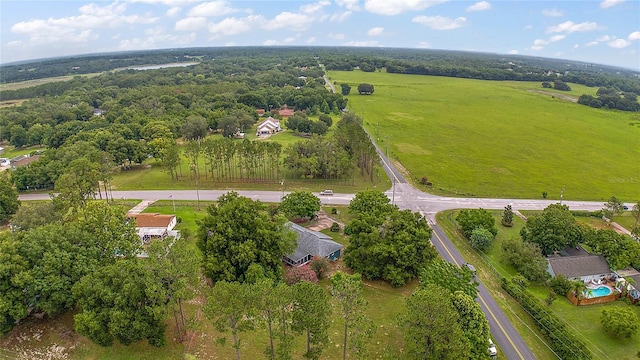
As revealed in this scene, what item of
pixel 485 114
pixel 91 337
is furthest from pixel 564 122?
pixel 91 337

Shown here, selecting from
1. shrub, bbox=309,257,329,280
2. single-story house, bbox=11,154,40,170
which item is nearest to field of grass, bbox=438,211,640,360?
shrub, bbox=309,257,329,280

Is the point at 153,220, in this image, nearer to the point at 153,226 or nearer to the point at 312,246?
the point at 153,226

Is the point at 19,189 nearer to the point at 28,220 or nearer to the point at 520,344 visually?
the point at 28,220

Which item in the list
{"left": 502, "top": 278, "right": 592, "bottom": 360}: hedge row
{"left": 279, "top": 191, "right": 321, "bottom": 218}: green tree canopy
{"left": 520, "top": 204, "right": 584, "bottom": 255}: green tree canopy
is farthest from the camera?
{"left": 279, "top": 191, "right": 321, "bottom": 218}: green tree canopy

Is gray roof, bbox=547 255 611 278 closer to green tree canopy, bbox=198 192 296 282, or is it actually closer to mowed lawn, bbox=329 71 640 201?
mowed lawn, bbox=329 71 640 201

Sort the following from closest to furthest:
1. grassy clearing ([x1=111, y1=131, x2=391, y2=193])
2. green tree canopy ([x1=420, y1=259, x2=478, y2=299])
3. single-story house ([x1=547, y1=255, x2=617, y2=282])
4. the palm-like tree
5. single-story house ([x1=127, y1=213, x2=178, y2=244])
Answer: green tree canopy ([x1=420, y1=259, x2=478, y2=299]) → the palm-like tree → single-story house ([x1=547, y1=255, x2=617, y2=282]) → single-story house ([x1=127, y1=213, x2=178, y2=244]) → grassy clearing ([x1=111, y1=131, x2=391, y2=193])

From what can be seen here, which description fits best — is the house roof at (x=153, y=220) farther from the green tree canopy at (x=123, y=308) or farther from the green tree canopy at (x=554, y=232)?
the green tree canopy at (x=554, y=232)
